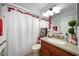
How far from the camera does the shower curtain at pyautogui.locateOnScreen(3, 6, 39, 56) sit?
1.17 meters

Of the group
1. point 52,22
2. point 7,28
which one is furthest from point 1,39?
point 52,22

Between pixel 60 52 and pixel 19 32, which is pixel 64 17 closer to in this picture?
pixel 60 52

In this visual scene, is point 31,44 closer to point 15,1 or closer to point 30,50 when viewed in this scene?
point 30,50

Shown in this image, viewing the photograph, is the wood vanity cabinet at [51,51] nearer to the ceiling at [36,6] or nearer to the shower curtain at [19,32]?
the shower curtain at [19,32]

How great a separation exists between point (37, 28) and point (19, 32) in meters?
0.35

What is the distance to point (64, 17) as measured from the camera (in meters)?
1.28

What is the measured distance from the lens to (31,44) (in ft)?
4.24

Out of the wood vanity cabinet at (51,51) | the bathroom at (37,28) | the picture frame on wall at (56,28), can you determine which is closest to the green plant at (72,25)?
the bathroom at (37,28)

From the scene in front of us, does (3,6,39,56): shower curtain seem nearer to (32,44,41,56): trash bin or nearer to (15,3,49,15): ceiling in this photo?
(32,44,41,56): trash bin

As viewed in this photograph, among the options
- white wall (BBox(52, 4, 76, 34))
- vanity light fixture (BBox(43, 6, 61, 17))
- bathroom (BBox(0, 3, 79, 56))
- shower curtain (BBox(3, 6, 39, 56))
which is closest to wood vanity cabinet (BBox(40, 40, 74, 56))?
bathroom (BBox(0, 3, 79, 56))

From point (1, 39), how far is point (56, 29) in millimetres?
983

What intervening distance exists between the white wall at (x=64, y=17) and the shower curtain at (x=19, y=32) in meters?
0.39

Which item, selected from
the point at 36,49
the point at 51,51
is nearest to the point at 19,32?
the point at 36,49

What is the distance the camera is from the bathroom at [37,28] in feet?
3.69
